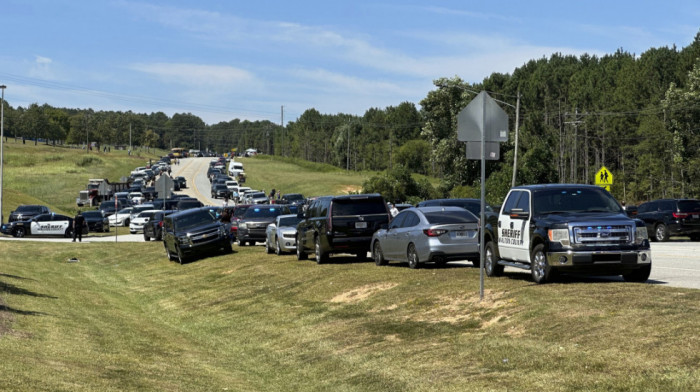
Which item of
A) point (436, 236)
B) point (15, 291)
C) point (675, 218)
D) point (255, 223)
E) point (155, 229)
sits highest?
point (436, 236)

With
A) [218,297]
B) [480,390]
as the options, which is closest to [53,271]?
[218,297]

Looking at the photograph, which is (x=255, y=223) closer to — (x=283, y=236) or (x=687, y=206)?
(x=283, y=236)

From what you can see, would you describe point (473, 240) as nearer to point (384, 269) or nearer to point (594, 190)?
point (384, 269)

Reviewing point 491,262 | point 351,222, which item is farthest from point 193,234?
point 491,262

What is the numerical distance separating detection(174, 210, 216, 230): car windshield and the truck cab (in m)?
20.5

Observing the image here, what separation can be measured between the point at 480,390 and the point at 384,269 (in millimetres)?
12612

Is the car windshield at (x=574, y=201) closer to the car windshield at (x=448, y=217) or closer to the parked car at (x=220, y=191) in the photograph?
the car windshield at (x=448, y=217)

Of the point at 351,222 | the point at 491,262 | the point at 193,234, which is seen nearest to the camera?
the point at 491,262

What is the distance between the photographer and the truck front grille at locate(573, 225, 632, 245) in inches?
635

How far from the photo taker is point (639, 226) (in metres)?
16.4

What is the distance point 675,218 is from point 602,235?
2364cm

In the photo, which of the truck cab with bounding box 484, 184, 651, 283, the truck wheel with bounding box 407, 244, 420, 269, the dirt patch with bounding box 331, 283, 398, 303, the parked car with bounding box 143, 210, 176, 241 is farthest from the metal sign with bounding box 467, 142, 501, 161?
the parked car with bounding box 143, 210, 176, 241

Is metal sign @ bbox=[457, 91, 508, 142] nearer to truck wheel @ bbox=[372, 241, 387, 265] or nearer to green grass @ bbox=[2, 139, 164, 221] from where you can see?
truck wheel @ bbox=[372, 241, 387, 265]

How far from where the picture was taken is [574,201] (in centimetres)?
1730
